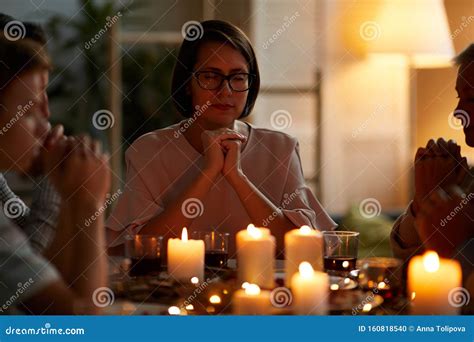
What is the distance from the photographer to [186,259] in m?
1.57

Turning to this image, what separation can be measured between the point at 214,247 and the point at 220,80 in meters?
0.64

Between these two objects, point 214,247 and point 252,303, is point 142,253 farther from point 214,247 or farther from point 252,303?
point 252,303

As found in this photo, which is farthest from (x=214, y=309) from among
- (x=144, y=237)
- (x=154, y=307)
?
(x=144, y=237)

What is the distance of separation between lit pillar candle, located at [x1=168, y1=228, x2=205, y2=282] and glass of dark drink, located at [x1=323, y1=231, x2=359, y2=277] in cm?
27

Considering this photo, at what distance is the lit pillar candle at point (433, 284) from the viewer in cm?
120

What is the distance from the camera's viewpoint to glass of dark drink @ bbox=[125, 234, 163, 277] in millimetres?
1591

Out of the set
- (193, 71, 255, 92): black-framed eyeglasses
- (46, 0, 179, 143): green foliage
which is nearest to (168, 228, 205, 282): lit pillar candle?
(193, 71, 255, 92): black-framed eyeglasses

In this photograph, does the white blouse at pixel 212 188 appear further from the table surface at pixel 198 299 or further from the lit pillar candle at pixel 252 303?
the lit pillar candle at pixel 252 303

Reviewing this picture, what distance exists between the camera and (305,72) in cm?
447

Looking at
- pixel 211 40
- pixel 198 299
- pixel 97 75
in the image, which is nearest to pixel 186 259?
pixel 198 299

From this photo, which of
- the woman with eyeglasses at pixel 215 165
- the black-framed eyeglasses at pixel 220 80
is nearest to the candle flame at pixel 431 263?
the woman with eyeglasses at pixel 215 165

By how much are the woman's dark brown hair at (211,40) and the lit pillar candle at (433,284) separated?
3.60 feet

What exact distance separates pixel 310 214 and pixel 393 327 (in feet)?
1.94

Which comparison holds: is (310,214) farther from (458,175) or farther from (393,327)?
(393,327)
